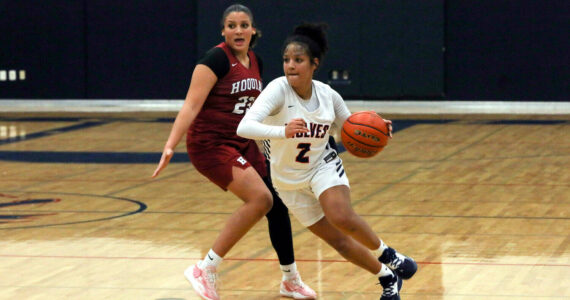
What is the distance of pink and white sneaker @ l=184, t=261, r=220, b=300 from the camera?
537cm

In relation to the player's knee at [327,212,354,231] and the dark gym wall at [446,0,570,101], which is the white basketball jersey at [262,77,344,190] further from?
the dark gym wall at [446,0,570,101]

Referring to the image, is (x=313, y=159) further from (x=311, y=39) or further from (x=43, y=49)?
(x=43, y=49)

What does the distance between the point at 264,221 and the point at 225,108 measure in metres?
2.66

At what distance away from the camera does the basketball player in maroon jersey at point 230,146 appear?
213 inches

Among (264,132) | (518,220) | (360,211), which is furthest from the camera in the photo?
(360,211)

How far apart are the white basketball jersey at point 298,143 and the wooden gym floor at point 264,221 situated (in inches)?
29.6

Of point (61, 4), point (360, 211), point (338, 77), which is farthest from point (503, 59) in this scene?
point (360, 211)

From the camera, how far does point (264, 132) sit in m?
4.98

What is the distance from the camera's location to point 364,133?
17.1ft

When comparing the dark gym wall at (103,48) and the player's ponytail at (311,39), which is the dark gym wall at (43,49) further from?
the player's ponytail at (311,39)

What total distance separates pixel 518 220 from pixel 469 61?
10.8 metres

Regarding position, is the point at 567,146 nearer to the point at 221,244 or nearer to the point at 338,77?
the point at 338,77

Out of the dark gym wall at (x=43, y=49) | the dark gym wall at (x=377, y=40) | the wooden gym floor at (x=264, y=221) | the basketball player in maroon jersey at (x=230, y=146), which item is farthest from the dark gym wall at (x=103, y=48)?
the basketball player in maroon jersey at (x=230, y=146)

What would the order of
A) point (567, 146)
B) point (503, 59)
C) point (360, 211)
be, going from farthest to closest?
point (503, 59) → point (567, 146) → point (360, 211)
